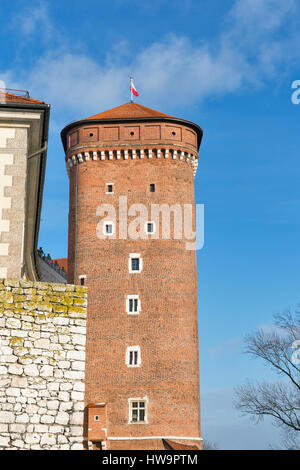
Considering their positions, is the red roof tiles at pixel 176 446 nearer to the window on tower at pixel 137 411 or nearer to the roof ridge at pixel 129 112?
the window on tower at pixel 137 411

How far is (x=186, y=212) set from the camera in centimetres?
4391

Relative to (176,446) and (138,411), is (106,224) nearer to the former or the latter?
(138,411)

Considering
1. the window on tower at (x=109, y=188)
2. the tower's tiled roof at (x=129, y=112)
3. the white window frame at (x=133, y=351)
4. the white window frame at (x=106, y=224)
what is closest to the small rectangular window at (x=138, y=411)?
the white window frame at (x=133, y=351)

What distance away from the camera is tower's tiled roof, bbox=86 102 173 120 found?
46047 millimetres

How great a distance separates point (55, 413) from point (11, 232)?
17.9ft

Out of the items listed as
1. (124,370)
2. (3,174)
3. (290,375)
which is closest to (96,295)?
(124,370)

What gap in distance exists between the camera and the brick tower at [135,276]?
128 ft

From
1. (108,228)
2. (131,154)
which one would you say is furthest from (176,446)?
(131,154)

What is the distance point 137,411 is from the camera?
1527 inches

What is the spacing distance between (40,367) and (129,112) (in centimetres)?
3758

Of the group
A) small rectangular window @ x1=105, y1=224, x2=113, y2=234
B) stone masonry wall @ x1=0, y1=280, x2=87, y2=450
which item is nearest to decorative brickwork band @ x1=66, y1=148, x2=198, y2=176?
small rectangular window @ x1=105, y1=224, x2=113, y2=234

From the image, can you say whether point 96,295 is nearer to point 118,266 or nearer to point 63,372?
point 118,266

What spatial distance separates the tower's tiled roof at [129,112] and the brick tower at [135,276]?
0.15 metres

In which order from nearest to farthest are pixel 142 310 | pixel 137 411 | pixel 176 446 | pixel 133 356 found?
pixel 176 446, pixel 137 411, pixel 133 356, pixel 142 310
